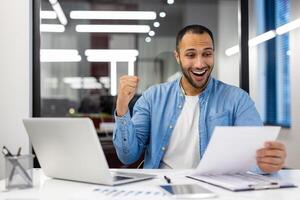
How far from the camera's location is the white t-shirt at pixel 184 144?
1793mm

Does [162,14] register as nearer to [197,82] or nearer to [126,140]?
[197,82]

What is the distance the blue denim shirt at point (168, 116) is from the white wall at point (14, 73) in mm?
940

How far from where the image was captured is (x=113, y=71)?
11.5ft

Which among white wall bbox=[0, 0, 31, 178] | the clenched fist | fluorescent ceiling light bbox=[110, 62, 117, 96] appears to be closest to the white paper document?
the clenched fist

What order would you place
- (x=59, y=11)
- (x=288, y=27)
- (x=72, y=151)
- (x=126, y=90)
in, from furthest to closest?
(x=288, y=27) < (x=59, y=11) < (x=126, y=90) < (x=72, y=151)

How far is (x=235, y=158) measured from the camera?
1.18m

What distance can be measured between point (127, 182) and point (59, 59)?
2516mm

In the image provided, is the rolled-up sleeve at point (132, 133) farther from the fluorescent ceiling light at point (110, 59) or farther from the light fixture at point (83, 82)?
the light fixture at point (83, 82)

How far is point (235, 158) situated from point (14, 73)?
5.81 feet

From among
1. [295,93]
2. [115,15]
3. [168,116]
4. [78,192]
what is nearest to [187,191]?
[78,192]

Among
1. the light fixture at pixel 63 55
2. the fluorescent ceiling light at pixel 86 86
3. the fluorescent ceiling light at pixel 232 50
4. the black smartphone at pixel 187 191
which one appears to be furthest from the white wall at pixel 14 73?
the black smartphone at pixel 187 191

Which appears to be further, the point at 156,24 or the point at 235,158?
the point at 156,24

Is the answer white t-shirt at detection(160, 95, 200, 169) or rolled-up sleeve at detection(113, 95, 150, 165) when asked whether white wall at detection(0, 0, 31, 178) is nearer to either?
rolled-up sleeve at detection(113, 95, 150, 165)

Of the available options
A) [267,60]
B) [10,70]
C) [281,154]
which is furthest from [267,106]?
[281,154]
